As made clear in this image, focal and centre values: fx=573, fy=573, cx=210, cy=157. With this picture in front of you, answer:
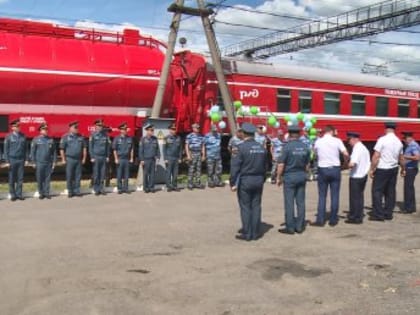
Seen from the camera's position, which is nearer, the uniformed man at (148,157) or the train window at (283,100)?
the uniformed man at (148,157)

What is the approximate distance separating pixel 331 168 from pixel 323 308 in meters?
4.48

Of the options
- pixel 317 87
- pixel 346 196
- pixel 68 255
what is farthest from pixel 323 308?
pixel 317 87

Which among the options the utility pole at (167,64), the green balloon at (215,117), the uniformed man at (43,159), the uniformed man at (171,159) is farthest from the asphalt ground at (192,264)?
the green balloon at (215,117)

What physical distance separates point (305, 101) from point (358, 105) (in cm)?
282

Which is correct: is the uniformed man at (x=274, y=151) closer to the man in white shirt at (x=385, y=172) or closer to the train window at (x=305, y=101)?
the train window at (x=305, y=101)

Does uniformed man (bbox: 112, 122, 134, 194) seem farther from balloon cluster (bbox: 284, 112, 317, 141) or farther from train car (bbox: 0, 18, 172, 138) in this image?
balloon cluster (bbox: 284, 112, 317, 141)

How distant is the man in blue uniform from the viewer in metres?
8.89

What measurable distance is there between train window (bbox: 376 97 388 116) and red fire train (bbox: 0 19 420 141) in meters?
2.72

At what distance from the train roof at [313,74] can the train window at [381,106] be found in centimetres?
49

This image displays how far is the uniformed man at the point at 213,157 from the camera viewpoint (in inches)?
564

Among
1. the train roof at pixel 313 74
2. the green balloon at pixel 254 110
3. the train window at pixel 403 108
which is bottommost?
the green balloon at pixel 254 110

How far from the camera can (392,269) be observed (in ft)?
22.4

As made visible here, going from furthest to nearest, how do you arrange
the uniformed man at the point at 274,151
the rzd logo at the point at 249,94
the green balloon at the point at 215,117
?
the rzd logo at the point at 249,94, the green balloon at the point at 215,117, the uniformed man at the point at 274,151

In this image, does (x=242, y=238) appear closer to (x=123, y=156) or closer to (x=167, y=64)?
(x=123, y=156)
